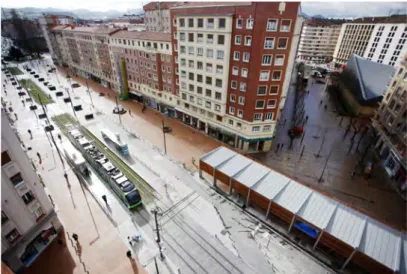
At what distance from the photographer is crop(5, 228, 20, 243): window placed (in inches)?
768

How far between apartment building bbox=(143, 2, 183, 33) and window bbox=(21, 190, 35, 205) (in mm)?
77858

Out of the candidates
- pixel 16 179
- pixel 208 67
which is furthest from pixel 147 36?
pixel 16 179

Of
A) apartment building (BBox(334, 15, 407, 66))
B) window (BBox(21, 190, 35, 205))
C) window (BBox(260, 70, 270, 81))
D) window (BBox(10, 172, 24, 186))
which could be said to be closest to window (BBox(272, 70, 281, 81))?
window (BBox(260, 70, 270, 81))

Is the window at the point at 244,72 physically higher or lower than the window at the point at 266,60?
lower

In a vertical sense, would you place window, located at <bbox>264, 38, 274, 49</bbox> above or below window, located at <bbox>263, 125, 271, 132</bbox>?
above

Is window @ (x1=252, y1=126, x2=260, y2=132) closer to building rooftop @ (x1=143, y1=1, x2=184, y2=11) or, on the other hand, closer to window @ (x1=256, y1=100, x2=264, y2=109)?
window @ (x1=256, y1=100, x2=264, y2=109)

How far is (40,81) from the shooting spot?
79.6m

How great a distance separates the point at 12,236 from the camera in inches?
780

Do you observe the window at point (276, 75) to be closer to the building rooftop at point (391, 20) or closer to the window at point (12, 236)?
the window at point (12, 236)

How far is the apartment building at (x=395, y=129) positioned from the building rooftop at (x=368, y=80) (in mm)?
13453

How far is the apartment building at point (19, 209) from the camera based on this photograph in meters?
18.5

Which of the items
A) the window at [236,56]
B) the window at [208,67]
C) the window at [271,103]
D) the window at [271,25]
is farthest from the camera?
the window at [208,67]

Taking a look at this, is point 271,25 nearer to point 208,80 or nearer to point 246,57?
point 246,57

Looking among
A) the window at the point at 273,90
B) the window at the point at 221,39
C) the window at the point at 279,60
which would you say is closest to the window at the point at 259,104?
the window at the point at 273,90
